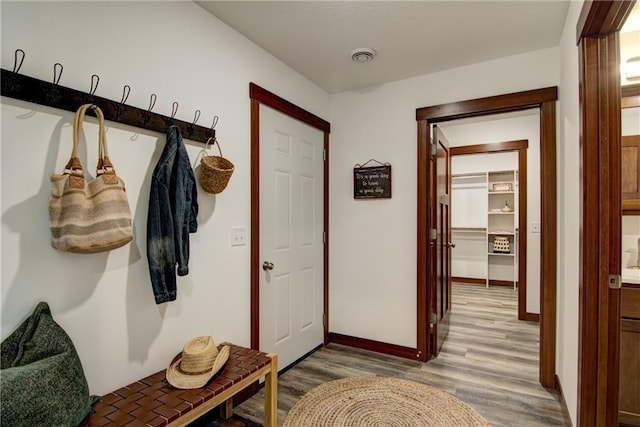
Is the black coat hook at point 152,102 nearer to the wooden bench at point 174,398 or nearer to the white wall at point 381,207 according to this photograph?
the wooden bench at point 174,398

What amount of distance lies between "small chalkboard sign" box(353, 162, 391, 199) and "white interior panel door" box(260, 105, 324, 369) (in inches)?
13.5

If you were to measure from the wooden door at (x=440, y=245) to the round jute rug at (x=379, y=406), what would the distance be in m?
0.74

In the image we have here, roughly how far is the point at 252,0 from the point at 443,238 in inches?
108

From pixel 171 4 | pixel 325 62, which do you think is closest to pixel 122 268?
pixel 171 4

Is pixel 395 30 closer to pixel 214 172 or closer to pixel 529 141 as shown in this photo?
pixel 214 172

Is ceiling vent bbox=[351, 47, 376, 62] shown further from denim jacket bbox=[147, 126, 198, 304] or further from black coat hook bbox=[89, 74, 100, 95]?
black coat hook bbox=[89, 74, 100, 95]

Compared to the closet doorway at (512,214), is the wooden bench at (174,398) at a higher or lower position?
lower

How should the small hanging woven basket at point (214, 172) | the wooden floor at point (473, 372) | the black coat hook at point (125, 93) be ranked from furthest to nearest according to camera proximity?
the wooden floor at point (473, 372) → the small hanging woven basket at point (214, 172) → the black coat hook at point (125, 93)

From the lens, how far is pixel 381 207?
10.1ft

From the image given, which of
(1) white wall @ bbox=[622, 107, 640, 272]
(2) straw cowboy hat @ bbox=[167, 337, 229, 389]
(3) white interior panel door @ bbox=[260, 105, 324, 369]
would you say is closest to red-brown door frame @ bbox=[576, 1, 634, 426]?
(1) white wall @ bbox=[622, 107, 640, 272]

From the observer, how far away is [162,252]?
164 centimetres

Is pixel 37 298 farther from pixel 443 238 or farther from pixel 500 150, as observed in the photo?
pixel 500 150

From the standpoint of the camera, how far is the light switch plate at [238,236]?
2.19 meters

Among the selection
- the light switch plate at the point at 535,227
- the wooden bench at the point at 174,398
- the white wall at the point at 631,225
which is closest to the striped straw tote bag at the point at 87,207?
the wooden bench at the point at 174,398
